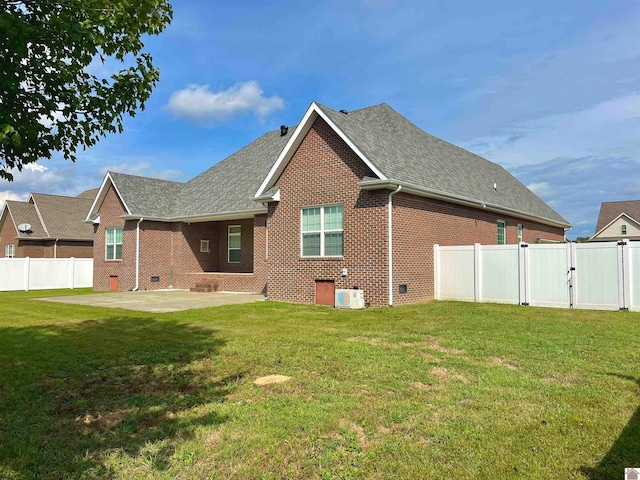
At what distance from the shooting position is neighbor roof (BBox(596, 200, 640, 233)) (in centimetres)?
5372

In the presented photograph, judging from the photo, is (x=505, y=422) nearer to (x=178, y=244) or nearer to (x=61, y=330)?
(x=61, y=330)

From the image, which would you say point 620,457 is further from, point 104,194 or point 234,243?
point 104,194

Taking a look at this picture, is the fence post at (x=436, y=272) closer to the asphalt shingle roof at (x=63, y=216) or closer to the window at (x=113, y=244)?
the window at (x=113, y=244)

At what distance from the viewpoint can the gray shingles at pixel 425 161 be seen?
1573cm

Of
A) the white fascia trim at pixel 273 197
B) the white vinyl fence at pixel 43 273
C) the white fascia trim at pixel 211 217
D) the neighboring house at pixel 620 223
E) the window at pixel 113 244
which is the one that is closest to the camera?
the white fascia trim at pixel 273 197

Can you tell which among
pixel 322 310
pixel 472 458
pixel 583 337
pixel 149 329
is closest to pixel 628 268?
pixel 583 337

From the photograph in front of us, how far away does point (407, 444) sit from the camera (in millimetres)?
4137

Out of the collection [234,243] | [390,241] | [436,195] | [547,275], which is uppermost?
[436,195]

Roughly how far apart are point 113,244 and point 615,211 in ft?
180

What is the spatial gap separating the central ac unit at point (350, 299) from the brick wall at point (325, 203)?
1.26ft

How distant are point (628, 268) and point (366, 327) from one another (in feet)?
26.8

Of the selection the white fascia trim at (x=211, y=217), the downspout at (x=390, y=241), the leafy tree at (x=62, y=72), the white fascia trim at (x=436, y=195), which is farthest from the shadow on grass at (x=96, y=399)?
the white fascia trim at (x=211, y=217)

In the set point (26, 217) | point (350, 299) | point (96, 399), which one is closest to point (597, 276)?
point (350, 299)

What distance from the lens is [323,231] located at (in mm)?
16109
